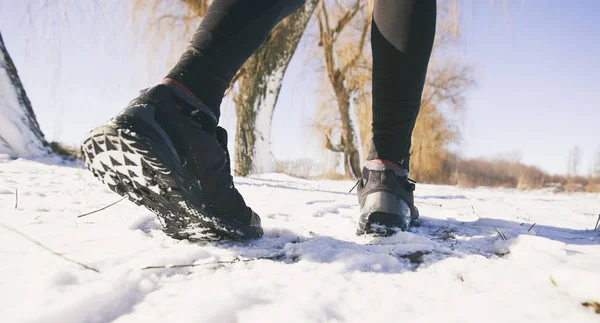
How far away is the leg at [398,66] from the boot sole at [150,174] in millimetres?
446

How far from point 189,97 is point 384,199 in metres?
0.48

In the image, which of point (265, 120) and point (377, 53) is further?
point (265, 120)

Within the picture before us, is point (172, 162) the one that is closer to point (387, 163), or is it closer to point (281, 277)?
point (281, 277)

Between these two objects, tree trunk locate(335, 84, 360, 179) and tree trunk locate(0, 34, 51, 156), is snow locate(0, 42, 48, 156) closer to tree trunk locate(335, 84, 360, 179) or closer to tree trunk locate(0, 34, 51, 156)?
tree trunk locate(0, 34, 51, 156)

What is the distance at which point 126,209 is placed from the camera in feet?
3.14

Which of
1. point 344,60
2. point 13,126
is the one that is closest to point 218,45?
point 13,126

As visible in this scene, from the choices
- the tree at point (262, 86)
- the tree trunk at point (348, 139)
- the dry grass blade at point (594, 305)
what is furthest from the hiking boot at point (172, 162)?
the tree trunk at point (348, 139)

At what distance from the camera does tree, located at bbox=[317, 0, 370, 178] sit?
6191 millimetres

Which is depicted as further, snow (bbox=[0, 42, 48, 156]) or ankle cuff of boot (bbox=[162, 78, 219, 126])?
snow (bbox=[0, 42, 48, 156])

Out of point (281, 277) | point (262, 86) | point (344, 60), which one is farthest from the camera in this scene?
point (344, 60)

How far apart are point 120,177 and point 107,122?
99mm

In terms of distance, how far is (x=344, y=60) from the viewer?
7.01 meters

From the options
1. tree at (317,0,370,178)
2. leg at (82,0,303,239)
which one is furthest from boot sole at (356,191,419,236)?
tree at (317,0,370,178)

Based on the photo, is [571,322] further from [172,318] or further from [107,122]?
[107,122]
